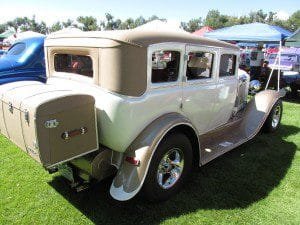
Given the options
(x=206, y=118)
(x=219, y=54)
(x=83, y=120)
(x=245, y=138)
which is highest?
(x=219, y=54)

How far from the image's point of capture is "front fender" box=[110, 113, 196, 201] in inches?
123

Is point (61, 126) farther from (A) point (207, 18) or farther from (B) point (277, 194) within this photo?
(A) point (207, 18)

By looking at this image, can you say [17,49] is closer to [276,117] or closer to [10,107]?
[10,107]

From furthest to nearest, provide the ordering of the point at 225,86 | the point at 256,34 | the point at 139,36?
the point at 256,34 → the point at 225,86 → the point at 139,36

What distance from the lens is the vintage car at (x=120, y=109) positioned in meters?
2.78

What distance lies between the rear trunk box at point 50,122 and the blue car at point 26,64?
4.12m

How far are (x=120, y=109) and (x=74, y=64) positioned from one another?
1.15m

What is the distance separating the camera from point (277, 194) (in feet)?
12.8

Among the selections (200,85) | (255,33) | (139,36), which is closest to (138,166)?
(139,36)

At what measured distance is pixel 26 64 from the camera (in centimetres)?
695

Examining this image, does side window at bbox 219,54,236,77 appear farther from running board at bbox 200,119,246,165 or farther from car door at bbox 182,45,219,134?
running board at bbox 200,119,246,165

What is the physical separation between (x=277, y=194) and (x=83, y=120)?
8.84ft

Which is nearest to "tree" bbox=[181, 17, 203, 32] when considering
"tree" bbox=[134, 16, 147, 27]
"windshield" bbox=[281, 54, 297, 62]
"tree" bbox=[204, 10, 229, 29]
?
"tree" bbox=[204, 10, 229, 29]

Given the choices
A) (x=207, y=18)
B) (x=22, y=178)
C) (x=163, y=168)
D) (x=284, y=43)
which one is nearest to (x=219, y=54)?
(x=163, y=168)
